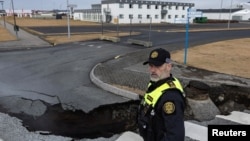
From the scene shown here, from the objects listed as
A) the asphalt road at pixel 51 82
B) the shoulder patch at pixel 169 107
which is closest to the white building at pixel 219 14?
the asphalt road at pixel 51 82

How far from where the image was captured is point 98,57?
1630cm

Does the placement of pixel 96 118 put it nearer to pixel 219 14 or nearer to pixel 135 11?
pixel 135 11

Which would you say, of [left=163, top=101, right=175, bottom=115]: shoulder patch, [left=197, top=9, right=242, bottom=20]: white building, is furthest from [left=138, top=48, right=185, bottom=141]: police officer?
[left=197, top=9, right=242, bottom=20]: white building

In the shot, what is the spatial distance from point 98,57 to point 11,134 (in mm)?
10460

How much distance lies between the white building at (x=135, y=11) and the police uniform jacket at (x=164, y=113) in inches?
2417

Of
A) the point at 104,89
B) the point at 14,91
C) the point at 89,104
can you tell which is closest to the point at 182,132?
the point at 89,104

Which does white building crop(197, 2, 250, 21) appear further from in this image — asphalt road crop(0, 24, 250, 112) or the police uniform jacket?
the police uniform jacket

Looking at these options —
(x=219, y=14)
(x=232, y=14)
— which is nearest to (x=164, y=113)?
(x=219, y=14)

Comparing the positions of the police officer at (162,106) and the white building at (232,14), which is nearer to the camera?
the police officer at (162,106)

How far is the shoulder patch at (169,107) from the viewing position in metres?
2.67

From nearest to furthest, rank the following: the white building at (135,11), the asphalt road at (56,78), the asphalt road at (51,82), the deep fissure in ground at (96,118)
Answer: the deep fissure in ground at (96,118) < the asphalt road at (51,82) < the asphalt road at (56,78) < the white building at (135,11)

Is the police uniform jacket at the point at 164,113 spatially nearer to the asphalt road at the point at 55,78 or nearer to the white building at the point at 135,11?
the asphalt road at the point at 55,78

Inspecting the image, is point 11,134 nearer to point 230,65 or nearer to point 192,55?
point 230,65

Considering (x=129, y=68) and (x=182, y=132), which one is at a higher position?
(x=182, y=132)
